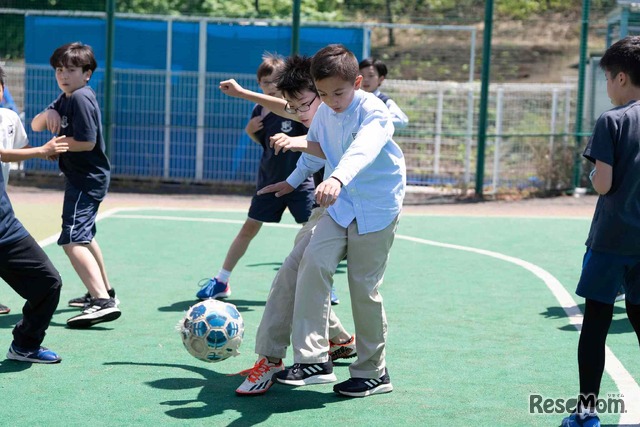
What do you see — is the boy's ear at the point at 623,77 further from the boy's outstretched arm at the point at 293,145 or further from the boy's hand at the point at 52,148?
the boy's hand at the point at 52,148

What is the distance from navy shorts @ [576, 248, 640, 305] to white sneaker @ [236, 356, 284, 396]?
167 centimetres

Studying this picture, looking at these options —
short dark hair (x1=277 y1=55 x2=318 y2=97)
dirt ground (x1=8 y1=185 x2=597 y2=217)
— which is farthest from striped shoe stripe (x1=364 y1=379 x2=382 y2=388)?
dirt ground (x1=8 y1=185 x2=597 y2=217)

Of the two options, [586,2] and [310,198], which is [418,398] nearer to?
[310,198]

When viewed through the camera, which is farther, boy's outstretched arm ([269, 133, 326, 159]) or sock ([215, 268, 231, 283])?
sock ([215, 268, 231, 283])

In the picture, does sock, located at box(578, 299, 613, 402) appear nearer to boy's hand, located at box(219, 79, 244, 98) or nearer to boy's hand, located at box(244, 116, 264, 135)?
boy's hand, located at box(219, 79, 244, 98)

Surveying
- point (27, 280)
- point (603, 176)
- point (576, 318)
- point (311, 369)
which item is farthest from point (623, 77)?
point (27, 280)

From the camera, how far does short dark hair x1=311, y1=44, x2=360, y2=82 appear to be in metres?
4.95

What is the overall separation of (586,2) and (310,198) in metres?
8.93

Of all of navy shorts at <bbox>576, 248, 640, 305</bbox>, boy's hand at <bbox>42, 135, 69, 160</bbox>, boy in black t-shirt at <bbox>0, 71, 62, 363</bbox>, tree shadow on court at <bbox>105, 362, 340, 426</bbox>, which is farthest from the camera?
boy's hand at <bbox>42, 135, 69, 160</bbox>

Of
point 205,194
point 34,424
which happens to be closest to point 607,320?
point 34,424

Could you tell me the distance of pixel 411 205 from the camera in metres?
14.3

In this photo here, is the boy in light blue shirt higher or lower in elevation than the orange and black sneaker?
higher

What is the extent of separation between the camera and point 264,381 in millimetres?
5168

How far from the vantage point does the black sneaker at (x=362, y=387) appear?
5.10m
